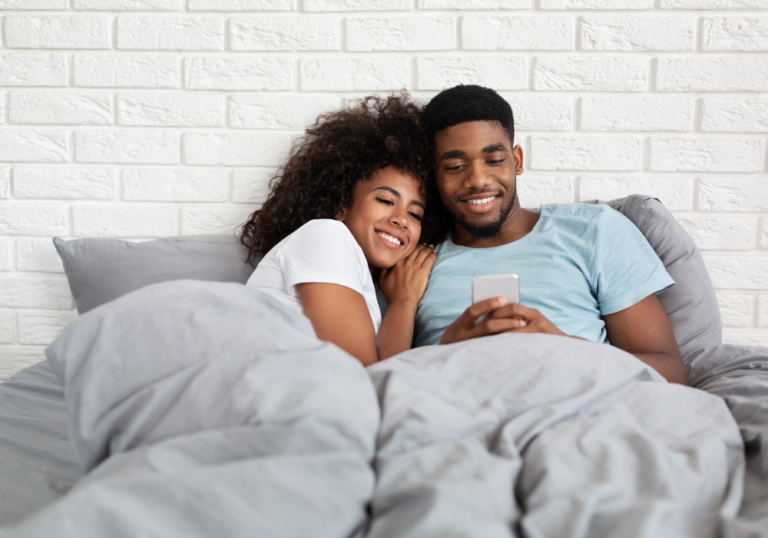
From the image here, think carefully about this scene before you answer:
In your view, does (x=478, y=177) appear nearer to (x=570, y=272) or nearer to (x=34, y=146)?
(x=570, y=272)

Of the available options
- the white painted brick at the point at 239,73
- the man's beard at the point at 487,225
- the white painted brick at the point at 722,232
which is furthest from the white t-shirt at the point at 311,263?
the white painted brick at the point at 722,232

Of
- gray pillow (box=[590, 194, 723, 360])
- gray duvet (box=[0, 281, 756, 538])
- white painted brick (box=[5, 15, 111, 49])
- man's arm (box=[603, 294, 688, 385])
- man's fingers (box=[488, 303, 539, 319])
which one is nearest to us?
gray duvet (box=[0, 281, 756, 538])

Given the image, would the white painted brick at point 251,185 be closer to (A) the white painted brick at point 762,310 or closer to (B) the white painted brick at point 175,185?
(B) the white painted brick at point 175,185

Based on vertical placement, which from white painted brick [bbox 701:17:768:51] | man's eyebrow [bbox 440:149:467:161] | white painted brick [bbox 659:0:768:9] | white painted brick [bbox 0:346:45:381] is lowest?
white painted brick [bbox 0:346:45:381]

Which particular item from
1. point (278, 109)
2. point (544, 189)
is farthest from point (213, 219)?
point (544, 189)

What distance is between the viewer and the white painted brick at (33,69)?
1.64 meters

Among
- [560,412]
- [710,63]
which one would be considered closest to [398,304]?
[560,412]

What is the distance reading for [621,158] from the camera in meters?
1.60

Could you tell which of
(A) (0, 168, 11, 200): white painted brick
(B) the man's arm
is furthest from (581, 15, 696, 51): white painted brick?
(A) (0, 168, 11, 200): white painted brick

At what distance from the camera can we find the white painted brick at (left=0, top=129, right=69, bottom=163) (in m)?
1.67

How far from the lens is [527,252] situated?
4.90 feet

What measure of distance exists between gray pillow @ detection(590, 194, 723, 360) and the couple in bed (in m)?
0.07

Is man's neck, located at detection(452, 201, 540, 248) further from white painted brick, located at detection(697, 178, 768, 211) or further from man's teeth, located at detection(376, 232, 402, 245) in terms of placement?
white painted brick, located at detection(697, 178, 768, 211)

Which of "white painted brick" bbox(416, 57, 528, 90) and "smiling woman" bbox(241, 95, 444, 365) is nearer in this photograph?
"smiling woman" bbox(241, 95, 444, 365)
